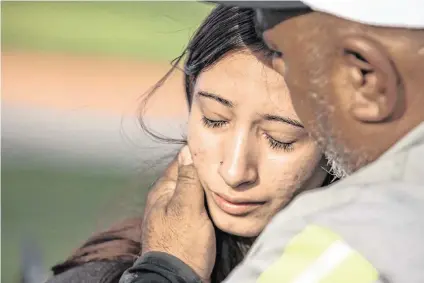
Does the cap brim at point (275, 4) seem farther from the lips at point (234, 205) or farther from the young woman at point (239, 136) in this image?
the lips at point (234, 205)

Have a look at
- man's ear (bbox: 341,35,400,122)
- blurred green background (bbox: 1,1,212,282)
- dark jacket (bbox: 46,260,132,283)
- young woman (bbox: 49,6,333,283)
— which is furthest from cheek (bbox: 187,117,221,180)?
man's ear (bbox: 341,35,400,122)

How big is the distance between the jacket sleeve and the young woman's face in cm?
11

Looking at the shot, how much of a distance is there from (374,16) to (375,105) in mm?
108

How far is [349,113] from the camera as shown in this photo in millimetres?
1034

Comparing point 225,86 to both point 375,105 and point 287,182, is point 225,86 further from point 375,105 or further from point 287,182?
point 375,105

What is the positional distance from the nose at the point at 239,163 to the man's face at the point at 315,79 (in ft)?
0.72

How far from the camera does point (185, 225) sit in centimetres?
143

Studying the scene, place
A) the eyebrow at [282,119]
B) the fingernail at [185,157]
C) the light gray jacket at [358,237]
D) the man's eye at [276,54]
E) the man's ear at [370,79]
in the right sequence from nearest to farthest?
the light gray jacket at [358,237], the man's ear at [370,79], the man's eye at [276,54], the eyebrow at [282,119], the fingernail at [185,157]

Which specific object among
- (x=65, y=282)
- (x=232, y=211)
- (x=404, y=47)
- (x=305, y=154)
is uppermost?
(x=404, y=47)

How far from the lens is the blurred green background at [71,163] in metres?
1.45

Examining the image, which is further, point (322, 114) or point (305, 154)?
point (305, 154)

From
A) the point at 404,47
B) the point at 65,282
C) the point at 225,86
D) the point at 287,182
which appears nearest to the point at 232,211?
the point at 287,182

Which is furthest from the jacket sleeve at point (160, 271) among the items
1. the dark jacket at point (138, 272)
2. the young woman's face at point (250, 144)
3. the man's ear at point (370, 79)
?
the man's ear at point (370, 79)

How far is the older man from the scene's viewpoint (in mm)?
868
